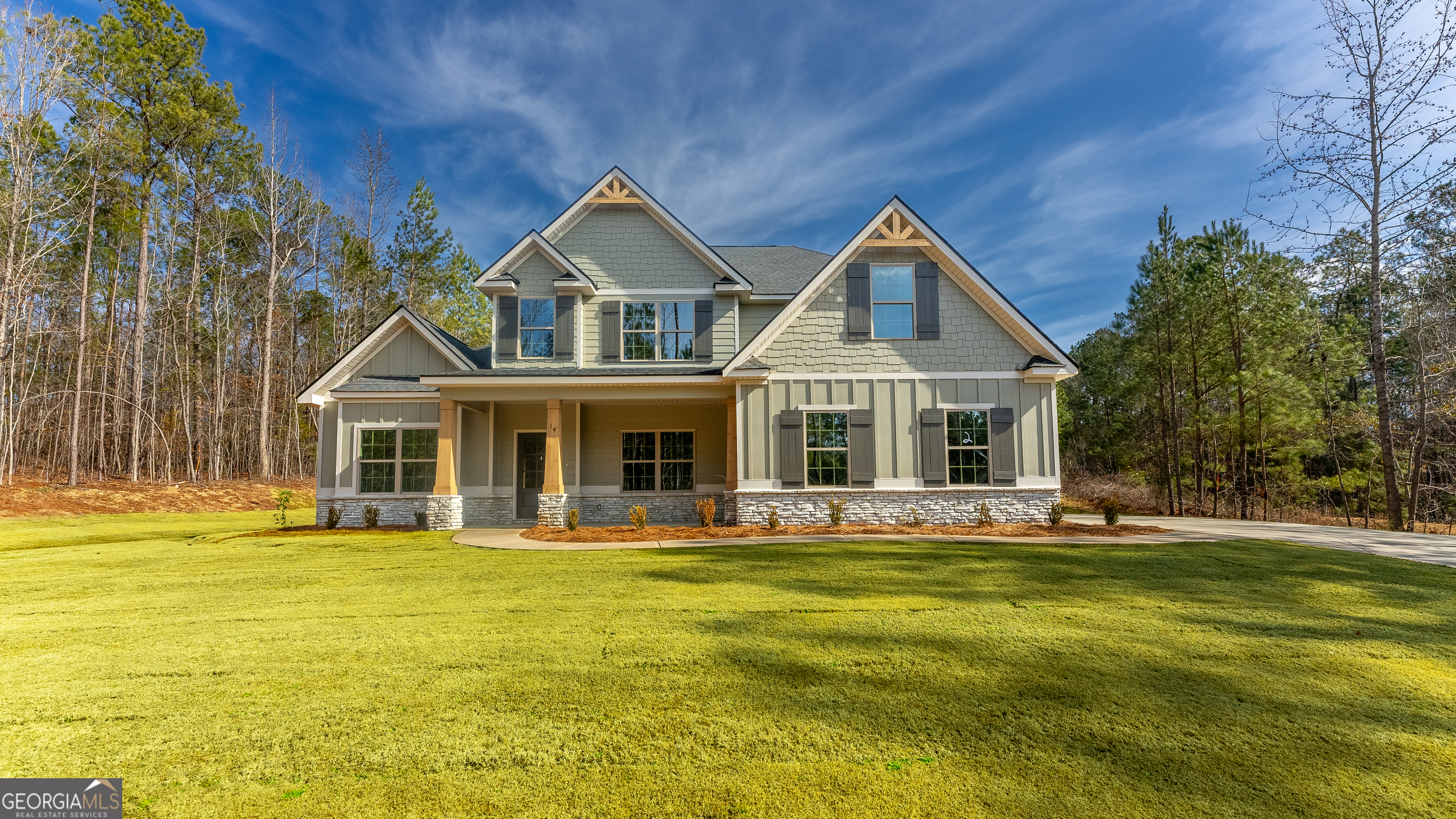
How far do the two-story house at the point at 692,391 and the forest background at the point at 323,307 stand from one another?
6149 millimetres

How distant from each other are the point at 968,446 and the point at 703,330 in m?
6.93

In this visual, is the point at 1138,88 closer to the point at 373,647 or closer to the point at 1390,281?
the point at 1390,281

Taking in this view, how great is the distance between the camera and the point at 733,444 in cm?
1355

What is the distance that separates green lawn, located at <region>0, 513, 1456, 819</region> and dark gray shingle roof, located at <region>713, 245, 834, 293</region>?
1071cm

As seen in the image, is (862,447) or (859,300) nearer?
(862,447)

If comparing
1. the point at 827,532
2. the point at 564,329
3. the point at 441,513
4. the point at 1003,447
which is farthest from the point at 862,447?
the point at 441,513

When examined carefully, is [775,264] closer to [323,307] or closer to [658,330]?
[658,330]

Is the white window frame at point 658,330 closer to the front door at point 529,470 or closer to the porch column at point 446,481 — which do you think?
the front door at point 529,470

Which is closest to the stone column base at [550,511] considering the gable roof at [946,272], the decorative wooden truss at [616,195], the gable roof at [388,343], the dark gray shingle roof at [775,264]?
the gable roof at [388,343]

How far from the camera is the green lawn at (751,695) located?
8.82ft

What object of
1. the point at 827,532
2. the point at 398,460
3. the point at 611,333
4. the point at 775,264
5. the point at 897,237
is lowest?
the point at 827,532

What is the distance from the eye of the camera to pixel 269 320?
2522cm

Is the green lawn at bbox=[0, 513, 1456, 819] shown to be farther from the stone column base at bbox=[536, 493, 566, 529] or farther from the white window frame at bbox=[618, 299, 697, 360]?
the white window frame at bbox=[618, 299, 697, 360]

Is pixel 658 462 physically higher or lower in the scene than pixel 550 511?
higher
